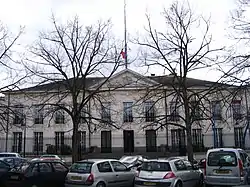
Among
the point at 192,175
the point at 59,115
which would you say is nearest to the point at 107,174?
the point at 192,175

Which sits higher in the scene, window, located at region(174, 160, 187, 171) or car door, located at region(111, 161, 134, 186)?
window, located at region(174, 160, 187, 171)

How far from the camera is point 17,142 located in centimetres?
5056

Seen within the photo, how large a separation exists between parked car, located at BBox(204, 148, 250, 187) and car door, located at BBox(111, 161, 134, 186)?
11.3ft

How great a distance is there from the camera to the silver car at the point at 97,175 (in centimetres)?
1518

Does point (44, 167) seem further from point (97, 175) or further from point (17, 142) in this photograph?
point (17, 142)

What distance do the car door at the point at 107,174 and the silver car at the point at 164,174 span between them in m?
1.23

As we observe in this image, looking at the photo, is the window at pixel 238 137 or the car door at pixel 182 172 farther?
the window at pixel 238 137

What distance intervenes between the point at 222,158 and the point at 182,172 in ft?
6.63

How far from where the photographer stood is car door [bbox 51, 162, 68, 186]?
54.8ft

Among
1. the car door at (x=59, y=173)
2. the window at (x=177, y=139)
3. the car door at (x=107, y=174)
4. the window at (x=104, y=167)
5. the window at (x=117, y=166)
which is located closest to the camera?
the car door at (x=107, y=174)

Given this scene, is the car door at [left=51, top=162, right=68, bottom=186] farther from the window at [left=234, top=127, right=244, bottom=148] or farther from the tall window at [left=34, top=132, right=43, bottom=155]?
the window at [left=234, top=127, right=244, bottom=148]

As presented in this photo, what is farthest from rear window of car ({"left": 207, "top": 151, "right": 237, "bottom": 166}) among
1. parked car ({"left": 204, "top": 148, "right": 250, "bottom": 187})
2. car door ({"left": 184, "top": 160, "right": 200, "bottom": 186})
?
car door ({"left": 184, "top": 160, "right": 200, "bottom": 186})

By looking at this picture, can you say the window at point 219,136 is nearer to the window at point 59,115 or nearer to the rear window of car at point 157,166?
the window at point 59,115

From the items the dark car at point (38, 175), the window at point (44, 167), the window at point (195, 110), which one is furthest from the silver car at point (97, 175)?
the window at point (195, 110)
